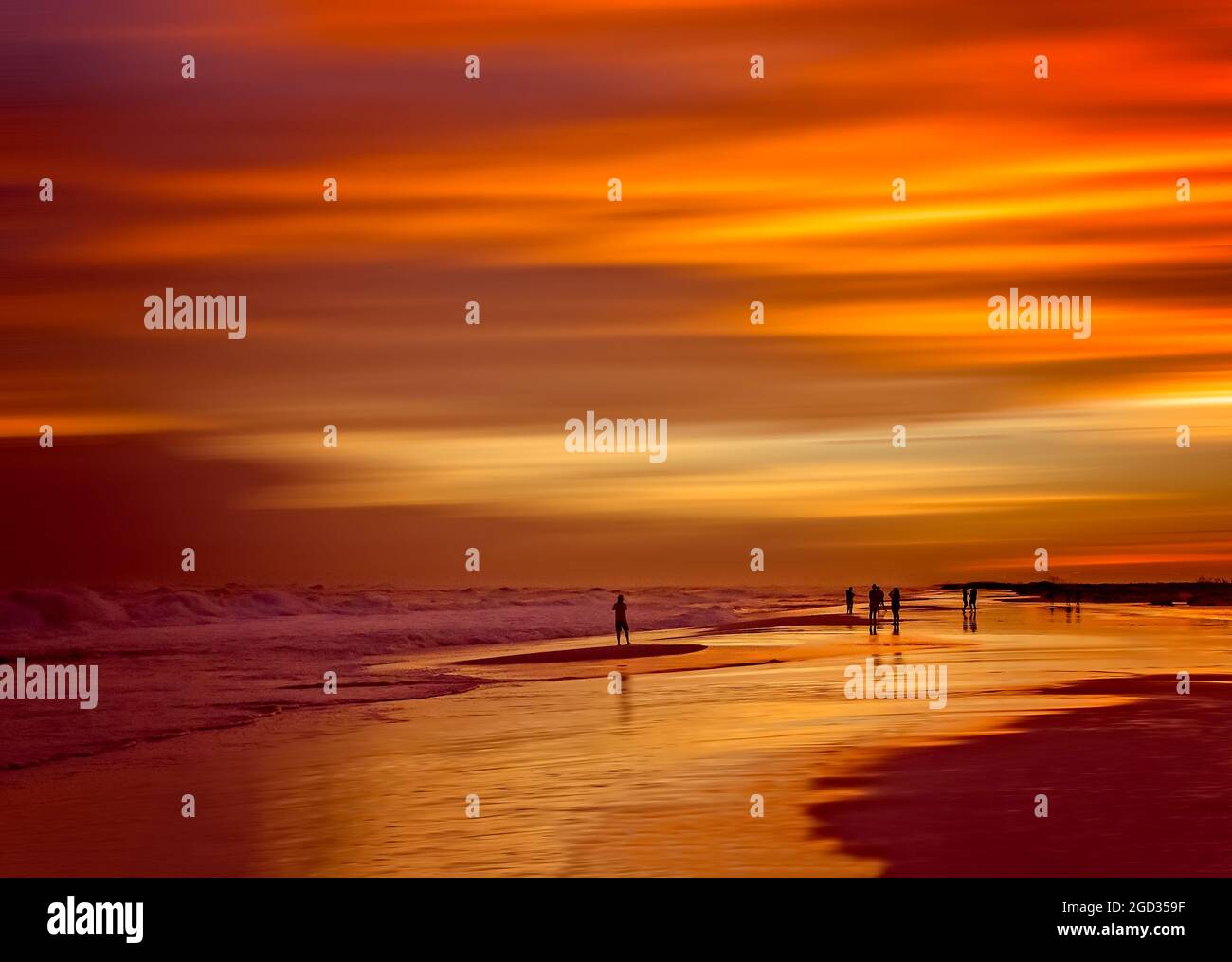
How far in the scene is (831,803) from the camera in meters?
17.3

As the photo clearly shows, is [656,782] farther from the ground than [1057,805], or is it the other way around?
[656,782]

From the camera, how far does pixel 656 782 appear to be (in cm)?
1897

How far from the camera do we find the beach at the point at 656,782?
14.6 m

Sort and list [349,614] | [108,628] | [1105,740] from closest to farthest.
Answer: [1105,740] → [108,628] → [349,614]

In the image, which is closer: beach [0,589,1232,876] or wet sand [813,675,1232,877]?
wet sand [813,675,1232,877]

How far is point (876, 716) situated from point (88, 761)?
13265mm

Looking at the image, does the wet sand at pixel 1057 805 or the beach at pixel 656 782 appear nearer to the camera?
the wet sand at pixel 1057 805

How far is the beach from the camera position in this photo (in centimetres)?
1463

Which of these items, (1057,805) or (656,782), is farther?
(656,782)

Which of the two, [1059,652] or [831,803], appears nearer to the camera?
[831,803]
